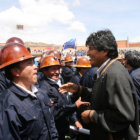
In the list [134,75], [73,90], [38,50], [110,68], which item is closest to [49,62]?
[73,90]

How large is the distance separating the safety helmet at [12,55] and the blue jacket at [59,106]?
98cm

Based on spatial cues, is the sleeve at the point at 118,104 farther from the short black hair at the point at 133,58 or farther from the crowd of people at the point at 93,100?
the short black hair at the point at 133,58

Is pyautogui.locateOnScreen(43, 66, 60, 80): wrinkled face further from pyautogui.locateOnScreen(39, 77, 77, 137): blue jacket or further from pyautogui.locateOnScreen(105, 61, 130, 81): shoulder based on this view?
pyautogui.locateOnScreen(105, 61, 130, 81): shoulder

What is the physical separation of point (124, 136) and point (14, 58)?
5.40 feet

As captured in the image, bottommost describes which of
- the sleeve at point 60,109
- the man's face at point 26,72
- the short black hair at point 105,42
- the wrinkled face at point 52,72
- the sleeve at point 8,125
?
Answer: the sleeve at point 60,109

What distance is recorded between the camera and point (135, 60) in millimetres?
3957

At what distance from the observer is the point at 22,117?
5.72 feet

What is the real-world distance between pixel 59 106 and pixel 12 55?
4.19 ft

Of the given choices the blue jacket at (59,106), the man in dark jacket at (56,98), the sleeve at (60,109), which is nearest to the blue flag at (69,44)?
the man in dark jacket at (56,98)

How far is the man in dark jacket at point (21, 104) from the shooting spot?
163cm

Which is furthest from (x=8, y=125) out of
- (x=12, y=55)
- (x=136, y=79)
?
(x=136, y=79)

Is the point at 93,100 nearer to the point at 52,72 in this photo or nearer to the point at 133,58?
the point at 52,72

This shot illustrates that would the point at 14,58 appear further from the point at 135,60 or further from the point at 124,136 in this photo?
the point at 135,60

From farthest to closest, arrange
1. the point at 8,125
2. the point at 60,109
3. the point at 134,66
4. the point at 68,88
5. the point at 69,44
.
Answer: the point at 69,44 < the point at 134,66 < the point at 68,88 < the point at 60,109 < the point at 8,125
